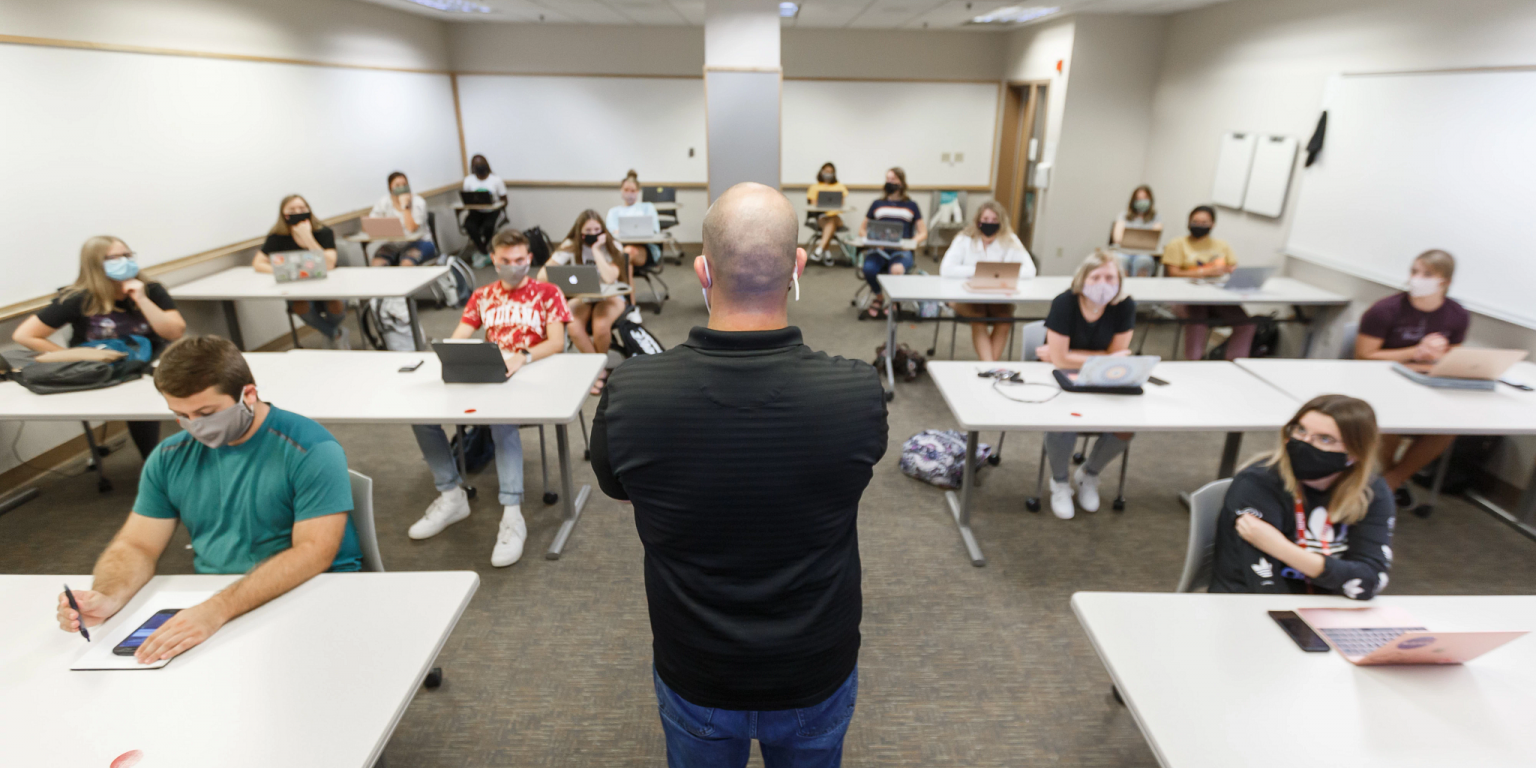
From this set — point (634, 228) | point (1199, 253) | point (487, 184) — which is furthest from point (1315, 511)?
point (487, 184)

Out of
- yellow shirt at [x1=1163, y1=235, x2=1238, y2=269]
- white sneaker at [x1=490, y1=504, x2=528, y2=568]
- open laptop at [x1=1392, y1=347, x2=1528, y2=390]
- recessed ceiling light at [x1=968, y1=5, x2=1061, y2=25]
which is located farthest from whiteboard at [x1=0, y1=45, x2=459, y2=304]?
yellow shirt at [x1=1163, y1=235, x2=1238, y2=269]

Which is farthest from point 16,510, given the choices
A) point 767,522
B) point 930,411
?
point 930,411

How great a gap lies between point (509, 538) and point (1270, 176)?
6.16m

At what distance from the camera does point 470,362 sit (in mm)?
3072

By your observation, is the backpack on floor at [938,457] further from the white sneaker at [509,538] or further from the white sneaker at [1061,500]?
the white sneaker at [509,538]

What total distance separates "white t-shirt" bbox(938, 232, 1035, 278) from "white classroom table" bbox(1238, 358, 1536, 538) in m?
1.81

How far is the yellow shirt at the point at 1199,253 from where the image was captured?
5.39 meters

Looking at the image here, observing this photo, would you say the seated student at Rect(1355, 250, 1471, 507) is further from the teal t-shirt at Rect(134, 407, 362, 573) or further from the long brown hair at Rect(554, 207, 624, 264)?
the long brown hair at Rect(554, 207, 624, 264)

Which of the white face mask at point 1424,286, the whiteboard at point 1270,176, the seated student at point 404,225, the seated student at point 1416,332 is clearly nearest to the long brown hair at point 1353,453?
the seated student at point 1416,332

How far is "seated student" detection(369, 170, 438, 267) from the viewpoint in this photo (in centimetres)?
671

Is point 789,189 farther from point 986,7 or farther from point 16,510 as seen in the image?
point 16,510

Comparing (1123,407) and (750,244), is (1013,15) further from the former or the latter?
(750,244)

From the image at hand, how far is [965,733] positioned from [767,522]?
1.59 metres

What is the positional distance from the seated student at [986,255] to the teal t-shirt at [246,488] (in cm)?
396
